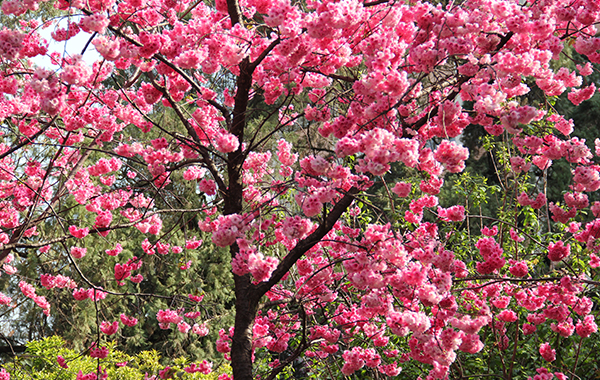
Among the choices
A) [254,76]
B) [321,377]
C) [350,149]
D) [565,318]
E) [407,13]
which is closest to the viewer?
[350,149]

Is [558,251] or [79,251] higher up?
[79,251]

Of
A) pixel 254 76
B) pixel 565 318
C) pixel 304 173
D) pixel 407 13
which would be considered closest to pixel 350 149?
pixel 304 173

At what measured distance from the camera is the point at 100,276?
9.15m

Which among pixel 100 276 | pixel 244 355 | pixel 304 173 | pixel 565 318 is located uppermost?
pixel 100 276

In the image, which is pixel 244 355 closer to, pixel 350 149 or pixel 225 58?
pixel 350 149

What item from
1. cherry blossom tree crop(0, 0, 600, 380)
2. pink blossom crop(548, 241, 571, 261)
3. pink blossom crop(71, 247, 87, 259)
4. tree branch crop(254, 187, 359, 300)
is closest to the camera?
cherry blossom tree crop(0, 0, 600, 380)

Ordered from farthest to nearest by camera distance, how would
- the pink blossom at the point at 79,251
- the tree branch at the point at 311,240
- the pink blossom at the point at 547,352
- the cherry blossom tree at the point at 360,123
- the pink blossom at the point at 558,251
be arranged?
1. the pink blossom at the point at 79,251
2. the pink blossom at the point at 547,352
3. the pink blossom at the point at 558,251
4. the tree branch at the point at 311,240
5. the cherry blossom tree at the point at 360,123

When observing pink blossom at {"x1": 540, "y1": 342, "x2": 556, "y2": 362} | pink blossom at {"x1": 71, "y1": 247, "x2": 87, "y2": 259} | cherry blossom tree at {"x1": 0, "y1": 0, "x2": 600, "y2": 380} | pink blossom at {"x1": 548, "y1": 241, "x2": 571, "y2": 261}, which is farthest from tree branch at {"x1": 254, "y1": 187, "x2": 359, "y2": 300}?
pink blossom at {"x1": 71, "y1": 247, "x2": 87, "y2": 259}

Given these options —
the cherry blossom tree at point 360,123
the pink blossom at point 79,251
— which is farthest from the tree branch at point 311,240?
the pink blossom at point 79,251

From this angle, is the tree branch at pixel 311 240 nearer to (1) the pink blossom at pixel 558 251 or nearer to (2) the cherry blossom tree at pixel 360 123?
(2) the cherry blossom tree at pixel 360 123

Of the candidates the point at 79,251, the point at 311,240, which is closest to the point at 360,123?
the point at 311,240

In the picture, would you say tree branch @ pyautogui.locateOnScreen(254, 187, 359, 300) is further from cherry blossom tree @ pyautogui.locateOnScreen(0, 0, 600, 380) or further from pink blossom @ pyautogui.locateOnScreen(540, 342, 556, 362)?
pink blossom @ pyautogui.locateOnScreen(540, 342, 556, 362)

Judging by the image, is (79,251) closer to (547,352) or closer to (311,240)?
(311,240)

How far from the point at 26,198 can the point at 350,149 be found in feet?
10.5
